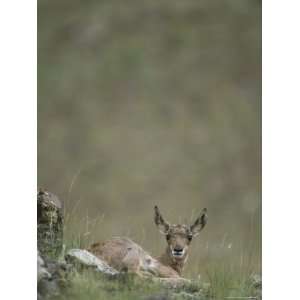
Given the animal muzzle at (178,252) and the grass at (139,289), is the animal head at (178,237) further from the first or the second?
the grass at (139,289)

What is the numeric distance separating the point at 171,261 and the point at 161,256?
0.22 ft

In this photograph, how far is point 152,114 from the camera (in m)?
8.77

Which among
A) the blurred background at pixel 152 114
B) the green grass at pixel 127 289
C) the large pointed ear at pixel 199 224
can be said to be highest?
the blurred background at pixel 152 114

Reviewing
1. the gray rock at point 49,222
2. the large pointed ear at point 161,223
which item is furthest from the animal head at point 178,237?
the gray rock at point 49,222

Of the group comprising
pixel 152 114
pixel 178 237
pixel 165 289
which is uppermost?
pixel 152 114

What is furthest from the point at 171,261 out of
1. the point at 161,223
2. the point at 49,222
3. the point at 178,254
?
the point at 49,222

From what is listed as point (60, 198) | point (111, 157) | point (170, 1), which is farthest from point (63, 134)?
point (170, 1)

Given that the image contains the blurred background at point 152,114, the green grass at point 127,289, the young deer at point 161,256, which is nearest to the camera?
the green grass at point 127,289

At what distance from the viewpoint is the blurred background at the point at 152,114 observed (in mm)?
7781

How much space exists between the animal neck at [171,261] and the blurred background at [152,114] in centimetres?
26

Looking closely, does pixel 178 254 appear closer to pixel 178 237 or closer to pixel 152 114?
pixel 178 237

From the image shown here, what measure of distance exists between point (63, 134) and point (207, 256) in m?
1.44

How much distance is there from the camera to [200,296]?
23.1 ft

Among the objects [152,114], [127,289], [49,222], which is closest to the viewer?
[127,289]
